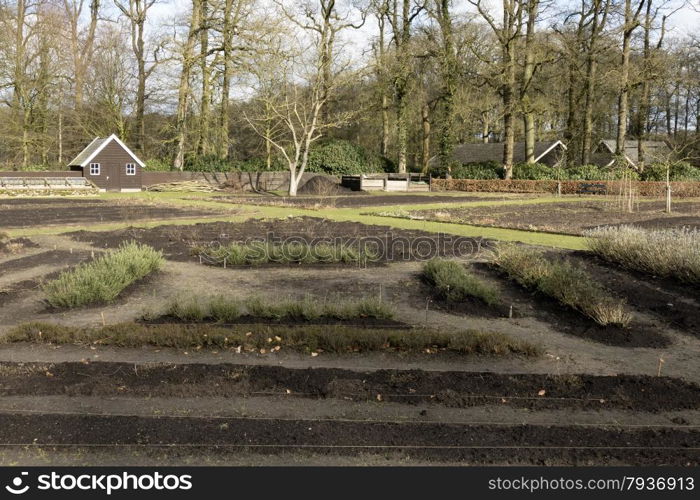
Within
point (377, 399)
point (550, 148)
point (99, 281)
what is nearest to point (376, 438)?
point (377, 399)

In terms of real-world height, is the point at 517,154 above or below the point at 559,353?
above

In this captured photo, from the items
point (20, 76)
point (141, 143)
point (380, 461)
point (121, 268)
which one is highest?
point (20, 76)

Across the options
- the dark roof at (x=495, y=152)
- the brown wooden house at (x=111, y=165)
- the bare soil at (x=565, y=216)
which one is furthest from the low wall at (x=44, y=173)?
the dark roof at (x=495, y=152)

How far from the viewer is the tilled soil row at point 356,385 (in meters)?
4.97

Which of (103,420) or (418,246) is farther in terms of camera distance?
(418,246)

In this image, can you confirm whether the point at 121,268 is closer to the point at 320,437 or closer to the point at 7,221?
the point at 320,437

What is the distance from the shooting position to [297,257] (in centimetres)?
1122

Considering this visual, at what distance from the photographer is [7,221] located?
18.9 meters

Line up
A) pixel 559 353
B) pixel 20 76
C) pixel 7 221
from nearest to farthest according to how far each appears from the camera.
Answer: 1. pixel 559 353
2. pixel 7 221
3. pixel 20 76

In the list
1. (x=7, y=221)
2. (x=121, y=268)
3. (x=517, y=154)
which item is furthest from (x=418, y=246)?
(x=517, y=154)

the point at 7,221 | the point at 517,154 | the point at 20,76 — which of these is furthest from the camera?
the point at 517,154

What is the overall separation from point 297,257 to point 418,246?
3.46 metres

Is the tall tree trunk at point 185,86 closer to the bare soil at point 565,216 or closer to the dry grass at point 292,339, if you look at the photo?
the bare soil at point 565,216

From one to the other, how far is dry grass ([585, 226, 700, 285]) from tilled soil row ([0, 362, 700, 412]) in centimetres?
428
